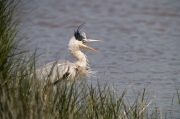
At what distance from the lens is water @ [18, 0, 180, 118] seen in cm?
959

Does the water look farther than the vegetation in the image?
Yes

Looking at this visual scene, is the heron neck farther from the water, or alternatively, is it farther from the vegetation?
the vegetation

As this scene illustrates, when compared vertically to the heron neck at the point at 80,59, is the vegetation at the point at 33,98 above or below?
below

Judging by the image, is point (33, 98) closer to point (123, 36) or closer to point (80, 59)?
point (80, 59)

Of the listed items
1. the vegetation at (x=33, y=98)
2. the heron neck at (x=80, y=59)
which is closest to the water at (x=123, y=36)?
the heron neck at (x=80, y=59)

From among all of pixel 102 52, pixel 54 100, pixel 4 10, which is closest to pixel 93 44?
pixel 102 52

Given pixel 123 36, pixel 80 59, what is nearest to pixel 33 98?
pixel 80 59

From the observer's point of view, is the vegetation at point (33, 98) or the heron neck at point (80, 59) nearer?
the vegetation at point (33, 98)

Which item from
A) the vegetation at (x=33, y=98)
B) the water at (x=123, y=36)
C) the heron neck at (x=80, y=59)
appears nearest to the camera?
the vegetation at (x=33, y=98)

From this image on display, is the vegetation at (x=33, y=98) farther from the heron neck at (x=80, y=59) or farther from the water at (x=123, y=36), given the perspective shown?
the heron neck at (x=80, y=59)

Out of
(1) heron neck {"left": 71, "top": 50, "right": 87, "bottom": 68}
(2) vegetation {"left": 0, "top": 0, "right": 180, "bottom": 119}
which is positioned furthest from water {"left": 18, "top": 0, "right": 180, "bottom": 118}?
(2) vegetation {"left": 0, "top": 0, "right": 180, "bottom": 119}

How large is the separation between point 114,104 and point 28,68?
835 mm

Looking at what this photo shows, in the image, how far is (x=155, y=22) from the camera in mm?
15758

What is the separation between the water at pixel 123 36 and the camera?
959cm
